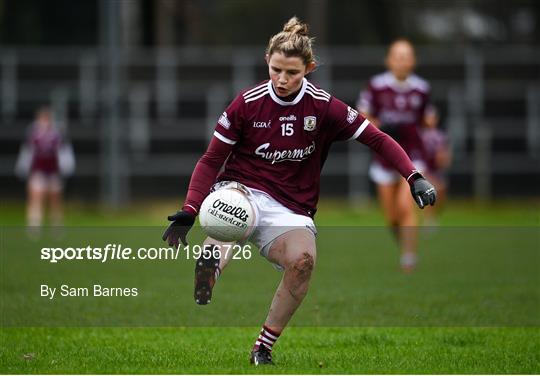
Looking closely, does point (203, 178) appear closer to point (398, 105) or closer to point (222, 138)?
point (222, 138)

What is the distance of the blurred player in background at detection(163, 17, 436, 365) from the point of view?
6.02 m

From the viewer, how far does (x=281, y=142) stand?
20.3 ft

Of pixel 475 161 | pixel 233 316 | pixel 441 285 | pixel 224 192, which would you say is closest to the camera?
pixel 224 192

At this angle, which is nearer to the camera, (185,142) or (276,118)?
(276,118)

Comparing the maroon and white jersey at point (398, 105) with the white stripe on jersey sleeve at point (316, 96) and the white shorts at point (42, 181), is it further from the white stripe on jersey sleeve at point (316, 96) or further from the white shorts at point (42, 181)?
the white shorts at point (42, 181)

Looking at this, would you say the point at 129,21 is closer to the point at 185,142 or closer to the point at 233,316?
the point at 185,142

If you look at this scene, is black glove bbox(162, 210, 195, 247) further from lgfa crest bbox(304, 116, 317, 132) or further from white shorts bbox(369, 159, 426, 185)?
white shorts bbox(369, 159, 426, 185)

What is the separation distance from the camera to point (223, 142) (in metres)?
6.16

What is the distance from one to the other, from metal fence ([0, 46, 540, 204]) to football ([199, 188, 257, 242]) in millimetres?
20076

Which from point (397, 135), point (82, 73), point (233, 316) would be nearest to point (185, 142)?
point (82, 73)

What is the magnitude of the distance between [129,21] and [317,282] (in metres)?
18.7

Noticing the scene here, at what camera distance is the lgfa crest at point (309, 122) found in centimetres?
620

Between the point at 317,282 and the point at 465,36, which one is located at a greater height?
the point at 465,36

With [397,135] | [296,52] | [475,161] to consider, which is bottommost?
[475,161]
